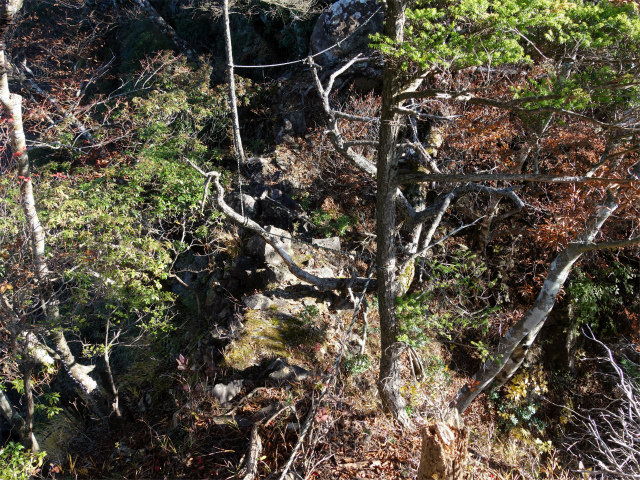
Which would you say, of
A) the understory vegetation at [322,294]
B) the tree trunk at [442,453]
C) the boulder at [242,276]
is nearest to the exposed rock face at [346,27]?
the understory vegetation at [322,294]

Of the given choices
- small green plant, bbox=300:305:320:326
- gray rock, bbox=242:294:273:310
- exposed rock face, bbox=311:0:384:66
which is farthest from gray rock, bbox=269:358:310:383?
exposed rock face, bbox=311:0:384:66

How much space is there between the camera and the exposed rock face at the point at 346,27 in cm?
1137

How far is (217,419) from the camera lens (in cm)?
499

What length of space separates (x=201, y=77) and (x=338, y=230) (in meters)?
7.40

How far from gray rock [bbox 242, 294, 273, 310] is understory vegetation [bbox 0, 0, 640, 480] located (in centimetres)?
3

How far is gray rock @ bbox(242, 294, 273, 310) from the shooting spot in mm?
6797

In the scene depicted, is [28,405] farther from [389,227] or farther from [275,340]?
[389,227]

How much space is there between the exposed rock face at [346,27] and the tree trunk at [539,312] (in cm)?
870

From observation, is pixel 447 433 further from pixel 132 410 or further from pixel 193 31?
pixel 193 31

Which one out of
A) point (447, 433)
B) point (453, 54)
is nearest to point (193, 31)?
point (453, 54)

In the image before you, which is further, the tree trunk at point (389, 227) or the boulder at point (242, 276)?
the boulder at point (242, 276)

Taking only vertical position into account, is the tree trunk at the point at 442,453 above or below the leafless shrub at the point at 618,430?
above

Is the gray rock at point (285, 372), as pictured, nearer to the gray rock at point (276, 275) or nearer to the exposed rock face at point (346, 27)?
the gray rock at point (276, 275)

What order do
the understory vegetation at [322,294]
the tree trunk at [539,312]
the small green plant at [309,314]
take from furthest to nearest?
the small green plant at [309,314]
the tree trunk at [539,312]
the understory vegetation at [322,294]
